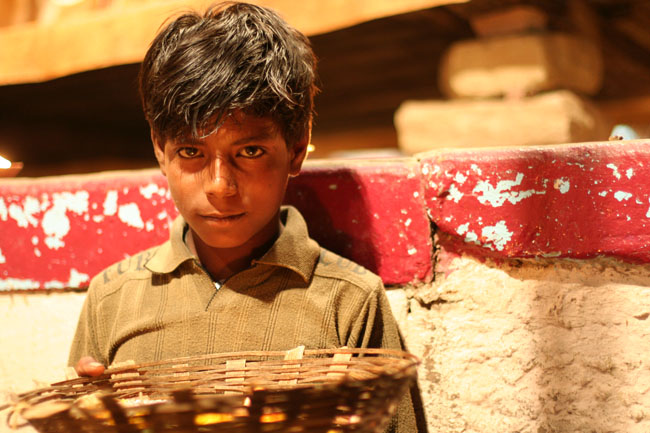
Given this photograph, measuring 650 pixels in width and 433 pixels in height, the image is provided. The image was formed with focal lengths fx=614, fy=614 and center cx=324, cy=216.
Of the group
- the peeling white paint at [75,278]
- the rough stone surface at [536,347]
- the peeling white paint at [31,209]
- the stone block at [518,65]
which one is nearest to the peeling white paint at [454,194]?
the rough stone surface at [536,347]

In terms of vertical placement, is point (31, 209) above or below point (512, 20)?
below

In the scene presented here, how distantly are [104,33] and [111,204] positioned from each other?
5.71 ft

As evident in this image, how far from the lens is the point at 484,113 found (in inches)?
103

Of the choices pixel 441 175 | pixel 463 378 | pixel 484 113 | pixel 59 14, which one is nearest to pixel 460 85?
pixel 484 113

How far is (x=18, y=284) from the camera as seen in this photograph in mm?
1591

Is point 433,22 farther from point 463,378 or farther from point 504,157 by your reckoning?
point 463,378

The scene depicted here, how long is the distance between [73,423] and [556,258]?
946mm

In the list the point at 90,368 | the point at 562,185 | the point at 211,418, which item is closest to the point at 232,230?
the point at 90,368

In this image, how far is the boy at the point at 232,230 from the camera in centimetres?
115

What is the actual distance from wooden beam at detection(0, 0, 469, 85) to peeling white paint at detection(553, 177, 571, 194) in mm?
1330

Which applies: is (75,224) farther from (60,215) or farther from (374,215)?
(374,215)

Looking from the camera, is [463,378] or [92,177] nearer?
[463,378]

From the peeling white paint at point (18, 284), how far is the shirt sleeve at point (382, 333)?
2.89 feet

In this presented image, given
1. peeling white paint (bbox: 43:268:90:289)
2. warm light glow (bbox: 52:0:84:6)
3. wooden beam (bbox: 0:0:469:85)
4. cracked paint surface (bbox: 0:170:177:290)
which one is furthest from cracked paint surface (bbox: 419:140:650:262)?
warm light glow (bbox: 52:0:84:6)
